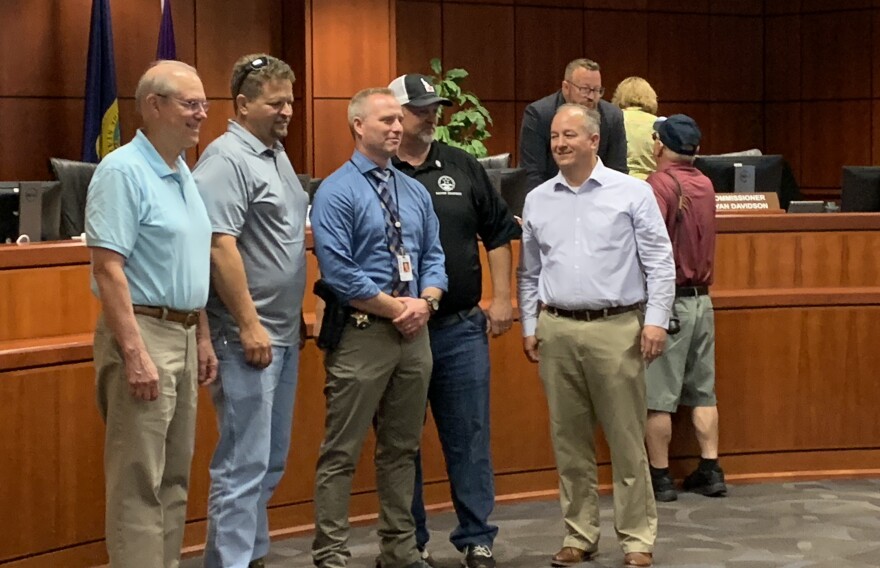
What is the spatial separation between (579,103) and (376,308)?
2159mm

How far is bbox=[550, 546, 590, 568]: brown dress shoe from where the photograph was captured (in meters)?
4.30

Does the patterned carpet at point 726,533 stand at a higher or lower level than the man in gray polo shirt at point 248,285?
lower

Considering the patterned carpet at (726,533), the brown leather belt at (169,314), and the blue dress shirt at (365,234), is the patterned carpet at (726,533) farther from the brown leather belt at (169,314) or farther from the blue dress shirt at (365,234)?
the brown leather belt at (169,314)

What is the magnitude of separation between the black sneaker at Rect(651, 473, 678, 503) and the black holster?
1972 mm

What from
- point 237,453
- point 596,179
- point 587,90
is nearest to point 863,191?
point 587,90

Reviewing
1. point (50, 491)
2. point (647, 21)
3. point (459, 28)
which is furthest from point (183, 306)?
point (647, 21)

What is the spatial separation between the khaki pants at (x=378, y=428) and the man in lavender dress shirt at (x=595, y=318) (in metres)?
0.53

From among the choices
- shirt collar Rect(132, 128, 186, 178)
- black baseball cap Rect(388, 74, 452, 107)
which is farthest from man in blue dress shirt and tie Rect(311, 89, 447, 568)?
shirt collar Rect(132, 128, 186, 178)

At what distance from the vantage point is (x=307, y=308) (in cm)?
493

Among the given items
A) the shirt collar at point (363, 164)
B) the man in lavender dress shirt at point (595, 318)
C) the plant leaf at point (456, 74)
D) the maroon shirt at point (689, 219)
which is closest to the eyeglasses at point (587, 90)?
the maroon shirt at point (689, 219)

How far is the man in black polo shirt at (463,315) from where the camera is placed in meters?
4.13

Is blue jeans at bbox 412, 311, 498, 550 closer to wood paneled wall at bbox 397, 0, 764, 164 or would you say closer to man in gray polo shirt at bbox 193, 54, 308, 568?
man in gray polo shirt at bbox 193, 54, 308, 568

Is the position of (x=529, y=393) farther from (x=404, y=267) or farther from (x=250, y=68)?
(x=250, y=68)

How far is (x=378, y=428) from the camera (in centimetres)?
402
